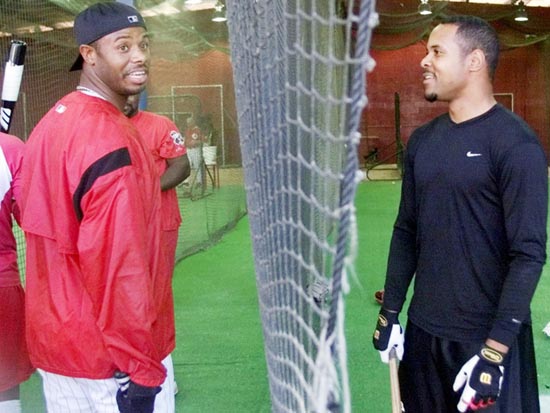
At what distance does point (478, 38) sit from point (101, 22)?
3.60ft

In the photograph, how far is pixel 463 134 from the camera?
2.06 metres

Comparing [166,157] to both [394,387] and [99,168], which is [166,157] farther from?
[99,168]

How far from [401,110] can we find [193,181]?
10.9m

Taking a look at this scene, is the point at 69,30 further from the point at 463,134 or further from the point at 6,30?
the point at 463,134

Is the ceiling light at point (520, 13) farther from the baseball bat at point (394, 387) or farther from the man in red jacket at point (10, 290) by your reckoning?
the man in red jacket at point (10, 290)

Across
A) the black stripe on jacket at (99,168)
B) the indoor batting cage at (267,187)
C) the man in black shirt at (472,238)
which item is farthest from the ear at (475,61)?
the black stripe on jacket at (99,168)

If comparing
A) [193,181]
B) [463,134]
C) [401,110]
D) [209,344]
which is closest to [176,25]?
[193,181]

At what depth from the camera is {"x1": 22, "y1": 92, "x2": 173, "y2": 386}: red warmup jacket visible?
1631 mm

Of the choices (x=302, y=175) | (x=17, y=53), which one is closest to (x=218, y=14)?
(x=17, y=53)

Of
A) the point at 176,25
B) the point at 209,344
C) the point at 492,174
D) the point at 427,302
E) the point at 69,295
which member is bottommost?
the point at 209,344

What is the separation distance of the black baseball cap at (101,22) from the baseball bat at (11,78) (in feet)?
2.80

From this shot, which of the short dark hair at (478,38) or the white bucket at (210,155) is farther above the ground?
the short dark hair at (478,38)

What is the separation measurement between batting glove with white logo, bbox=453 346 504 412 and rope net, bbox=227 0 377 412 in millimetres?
607

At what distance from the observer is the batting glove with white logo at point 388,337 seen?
2293mm
